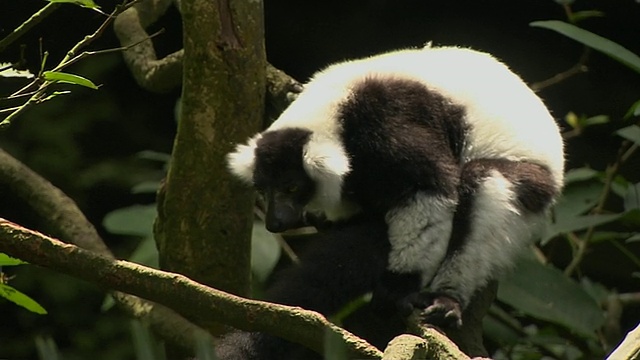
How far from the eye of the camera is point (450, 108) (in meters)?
3.40

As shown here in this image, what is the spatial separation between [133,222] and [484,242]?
1566mm

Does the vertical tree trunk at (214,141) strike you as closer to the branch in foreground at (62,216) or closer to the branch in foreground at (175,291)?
the branch in foreground at (62,216)

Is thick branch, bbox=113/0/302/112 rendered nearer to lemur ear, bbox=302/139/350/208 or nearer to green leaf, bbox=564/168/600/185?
lemur ear, bbox=302/139/350/208

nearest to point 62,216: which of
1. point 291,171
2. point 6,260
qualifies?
point 291,171

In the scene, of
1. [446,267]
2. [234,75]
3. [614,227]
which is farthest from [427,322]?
[614,227]

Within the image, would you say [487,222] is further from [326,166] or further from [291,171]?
[291,171]

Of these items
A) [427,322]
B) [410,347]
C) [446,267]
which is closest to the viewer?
[410,347]

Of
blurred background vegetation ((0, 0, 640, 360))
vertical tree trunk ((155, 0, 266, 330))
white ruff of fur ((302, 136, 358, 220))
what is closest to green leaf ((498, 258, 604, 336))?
white ruff of fur ((302, 136, 358, 220))

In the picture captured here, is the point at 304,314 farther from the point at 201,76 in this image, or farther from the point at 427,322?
the point at 201,76

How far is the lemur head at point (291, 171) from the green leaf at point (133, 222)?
26.2 inches

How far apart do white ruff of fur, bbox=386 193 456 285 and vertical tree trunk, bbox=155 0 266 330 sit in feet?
2.07

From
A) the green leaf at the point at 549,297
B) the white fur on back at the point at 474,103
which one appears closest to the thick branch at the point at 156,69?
the white fur on back at the point at 474,103

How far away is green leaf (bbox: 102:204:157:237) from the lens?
157 inches

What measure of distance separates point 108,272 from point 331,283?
1059 millimetres
